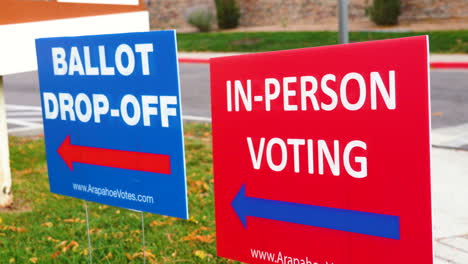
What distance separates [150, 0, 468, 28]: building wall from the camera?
25.7 m

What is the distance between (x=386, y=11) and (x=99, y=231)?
22013mm

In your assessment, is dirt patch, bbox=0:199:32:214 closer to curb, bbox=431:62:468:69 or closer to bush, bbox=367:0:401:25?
curb, bbox=431:62:468:69

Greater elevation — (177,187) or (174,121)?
(174,121)

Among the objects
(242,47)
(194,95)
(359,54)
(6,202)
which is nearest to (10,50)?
(6,202)

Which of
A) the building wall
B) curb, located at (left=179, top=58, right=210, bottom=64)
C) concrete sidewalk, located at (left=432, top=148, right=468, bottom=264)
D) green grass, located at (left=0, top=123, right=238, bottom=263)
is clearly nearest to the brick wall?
the building wall

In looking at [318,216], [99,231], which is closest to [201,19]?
[99,231]

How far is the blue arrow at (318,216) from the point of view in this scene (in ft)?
7.90

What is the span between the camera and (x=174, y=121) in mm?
3002

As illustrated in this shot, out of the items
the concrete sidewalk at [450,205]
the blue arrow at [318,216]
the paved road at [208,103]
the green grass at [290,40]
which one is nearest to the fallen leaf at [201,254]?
the concrete sidewalk at [450,205]

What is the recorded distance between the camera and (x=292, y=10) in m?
30.1

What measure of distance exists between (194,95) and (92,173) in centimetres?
1089

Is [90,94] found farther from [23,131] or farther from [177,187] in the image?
[23,131]

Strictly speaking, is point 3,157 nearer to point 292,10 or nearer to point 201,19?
point 292,10

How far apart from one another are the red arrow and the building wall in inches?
939
